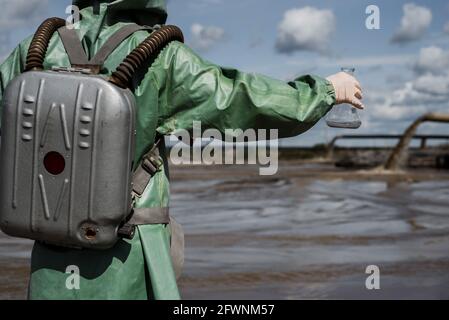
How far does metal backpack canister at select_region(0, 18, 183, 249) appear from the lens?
244 cm

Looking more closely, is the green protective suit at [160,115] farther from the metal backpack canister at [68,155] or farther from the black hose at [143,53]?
the metal backpack canister at [68,155]

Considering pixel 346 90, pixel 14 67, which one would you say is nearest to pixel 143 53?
pixel 14 67

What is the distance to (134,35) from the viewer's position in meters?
2.80

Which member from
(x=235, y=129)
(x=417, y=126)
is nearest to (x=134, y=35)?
(x=235, y=129)

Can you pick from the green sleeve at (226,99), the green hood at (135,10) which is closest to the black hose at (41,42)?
the green hood at (135,10)

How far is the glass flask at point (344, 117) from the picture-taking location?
112 inches

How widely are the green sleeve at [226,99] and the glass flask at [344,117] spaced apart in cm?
6

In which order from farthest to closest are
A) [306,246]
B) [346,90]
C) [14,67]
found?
[306,246], [14,67], [346,90]

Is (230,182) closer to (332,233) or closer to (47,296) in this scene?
(332,233)

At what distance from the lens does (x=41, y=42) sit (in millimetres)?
2756

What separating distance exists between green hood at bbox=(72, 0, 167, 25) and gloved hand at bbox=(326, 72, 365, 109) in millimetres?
676

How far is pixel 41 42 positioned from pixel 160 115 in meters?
0.48

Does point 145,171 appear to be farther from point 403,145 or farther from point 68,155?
point 403,145
